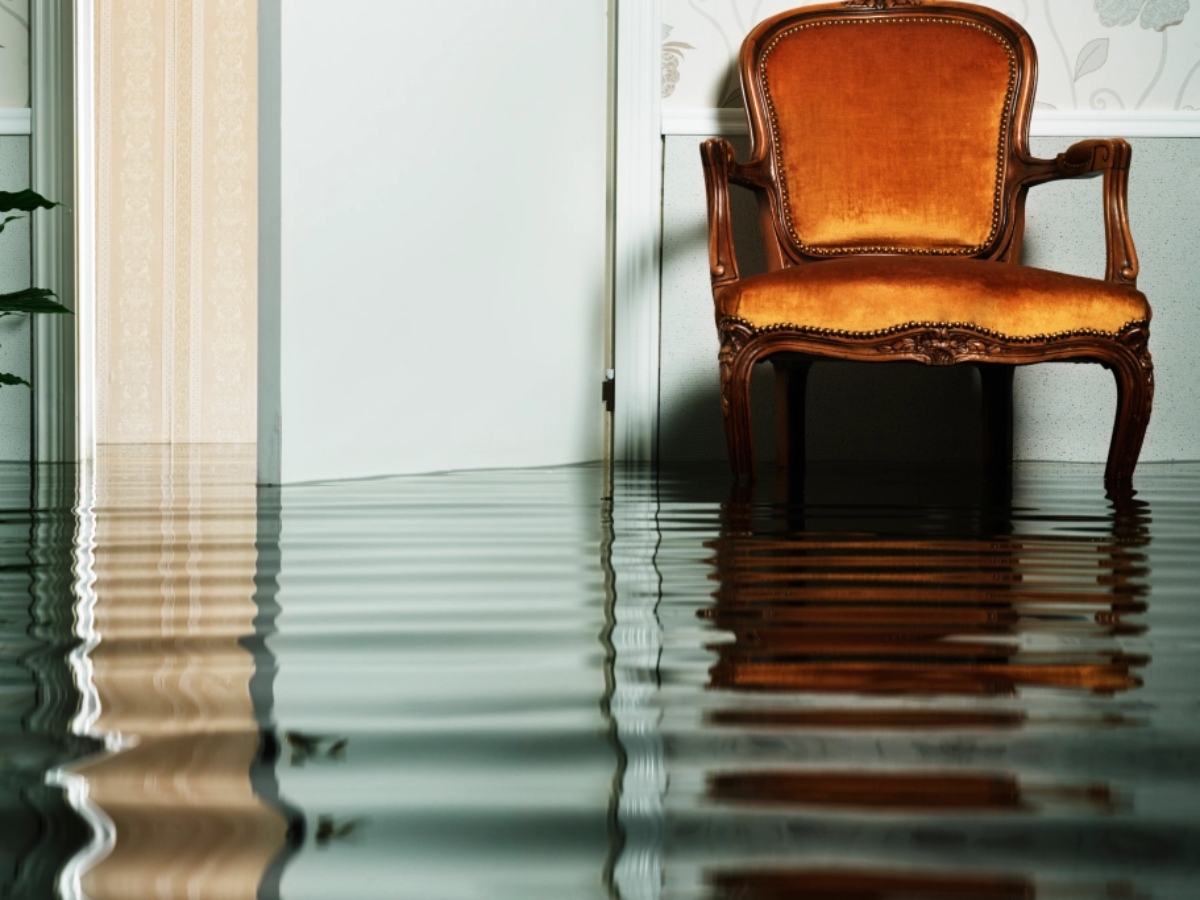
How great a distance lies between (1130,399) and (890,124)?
75 centimetres

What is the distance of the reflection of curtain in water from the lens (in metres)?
0.25

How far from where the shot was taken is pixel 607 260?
98.6 inches

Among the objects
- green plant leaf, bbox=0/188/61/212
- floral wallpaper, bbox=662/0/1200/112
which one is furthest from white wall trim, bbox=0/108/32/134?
floral wallpaper, bbox=662/0/1200/112

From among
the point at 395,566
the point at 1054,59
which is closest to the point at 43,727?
the point at 395,566

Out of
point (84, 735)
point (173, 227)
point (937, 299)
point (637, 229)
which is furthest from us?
point (173, 227)

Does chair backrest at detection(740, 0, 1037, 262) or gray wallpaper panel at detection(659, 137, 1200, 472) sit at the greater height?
chair backrest at detection(740, 0, 1037, 262)

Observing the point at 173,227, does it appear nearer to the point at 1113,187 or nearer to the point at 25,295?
the point at 25,295

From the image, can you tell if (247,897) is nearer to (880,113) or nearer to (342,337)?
(342,337)

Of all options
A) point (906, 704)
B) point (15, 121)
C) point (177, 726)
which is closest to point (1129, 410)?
point (906, 704)

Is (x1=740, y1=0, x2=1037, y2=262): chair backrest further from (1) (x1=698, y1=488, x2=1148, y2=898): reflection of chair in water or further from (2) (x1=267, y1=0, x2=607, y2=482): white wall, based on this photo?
(1) (x1=698, y1=488, x2=1148, y2=898): reflection of chair in water

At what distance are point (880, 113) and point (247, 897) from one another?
2.27 meters

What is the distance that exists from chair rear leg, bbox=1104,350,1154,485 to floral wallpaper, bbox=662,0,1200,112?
0.95 metres

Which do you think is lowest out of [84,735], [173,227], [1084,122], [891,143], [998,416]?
[84,735]

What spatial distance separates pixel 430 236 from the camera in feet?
6.22
